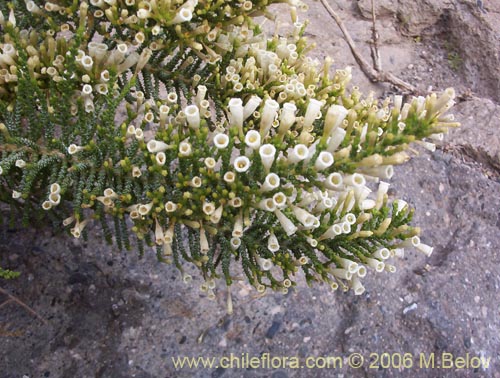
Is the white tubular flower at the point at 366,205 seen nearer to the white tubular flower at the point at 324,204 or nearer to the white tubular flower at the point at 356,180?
the white tubular flower at the point at 324,204

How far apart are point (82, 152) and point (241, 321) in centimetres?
144

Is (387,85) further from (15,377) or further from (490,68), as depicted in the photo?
(15,377)

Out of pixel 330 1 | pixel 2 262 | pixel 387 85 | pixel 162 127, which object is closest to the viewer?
pixel 162 127

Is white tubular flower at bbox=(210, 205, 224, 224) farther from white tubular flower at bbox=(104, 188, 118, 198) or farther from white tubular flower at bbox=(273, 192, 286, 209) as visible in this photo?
white tubular flower at bbox=(104, 188, 118, 198)

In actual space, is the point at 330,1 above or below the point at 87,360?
above

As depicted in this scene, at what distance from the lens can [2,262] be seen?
2846 millimetres

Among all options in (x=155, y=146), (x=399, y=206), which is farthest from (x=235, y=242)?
(x=399, y=206)

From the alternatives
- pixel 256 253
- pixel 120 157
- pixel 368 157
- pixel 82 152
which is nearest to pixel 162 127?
pixel 120 157

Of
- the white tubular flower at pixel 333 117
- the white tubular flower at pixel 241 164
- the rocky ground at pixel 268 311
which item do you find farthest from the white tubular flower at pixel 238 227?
the rocky ground at pixel 268 311

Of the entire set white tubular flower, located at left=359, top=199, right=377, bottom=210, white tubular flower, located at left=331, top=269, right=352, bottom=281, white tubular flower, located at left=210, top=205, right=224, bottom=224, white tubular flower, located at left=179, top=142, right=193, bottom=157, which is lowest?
white tubular flower, located at left=331, top=269, right=352, bottom=281

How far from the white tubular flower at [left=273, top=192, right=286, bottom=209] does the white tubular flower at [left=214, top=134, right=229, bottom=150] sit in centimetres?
24

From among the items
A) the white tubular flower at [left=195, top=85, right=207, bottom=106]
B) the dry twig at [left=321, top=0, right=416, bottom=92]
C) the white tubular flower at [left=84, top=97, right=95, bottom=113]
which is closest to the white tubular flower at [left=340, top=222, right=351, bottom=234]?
the white tubular flower at [left=195, top=85, right=207, bottom=106]

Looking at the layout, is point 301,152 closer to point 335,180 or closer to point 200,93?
point 335,180

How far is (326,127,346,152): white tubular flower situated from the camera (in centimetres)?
169
